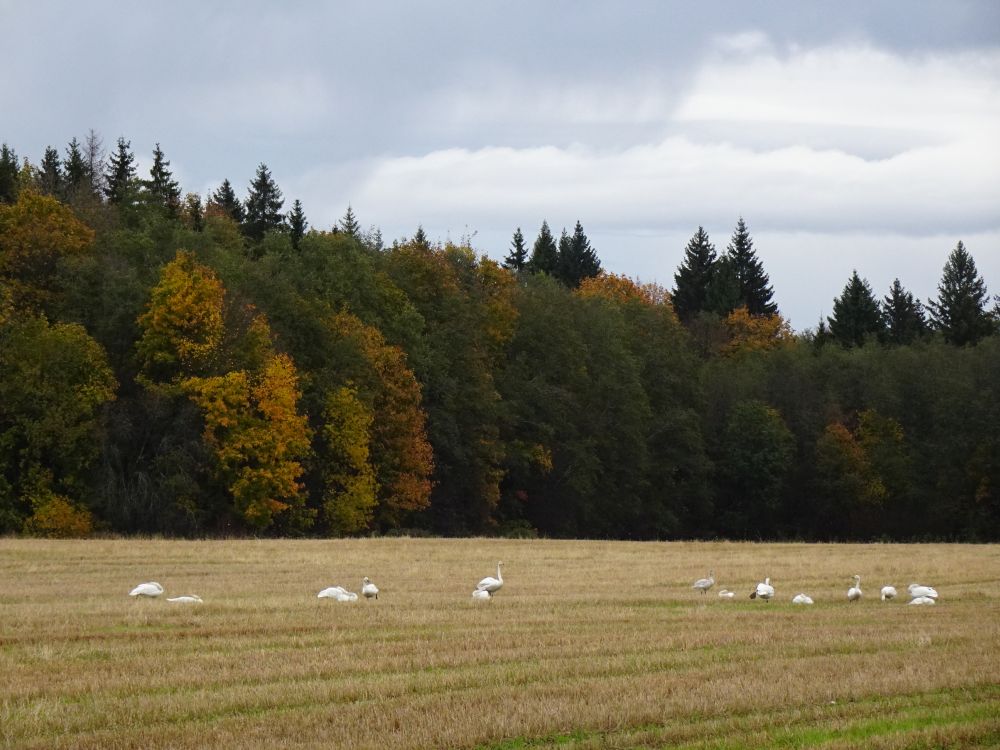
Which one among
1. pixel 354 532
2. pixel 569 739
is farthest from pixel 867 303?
pixel 569 739

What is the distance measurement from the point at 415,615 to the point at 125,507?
40.6 m

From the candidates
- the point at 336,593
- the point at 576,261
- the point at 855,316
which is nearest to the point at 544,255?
the point at 576,261

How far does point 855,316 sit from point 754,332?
13250 millimetres

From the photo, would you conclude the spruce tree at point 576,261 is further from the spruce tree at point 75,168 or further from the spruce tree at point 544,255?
the spruce tree at point 75,168

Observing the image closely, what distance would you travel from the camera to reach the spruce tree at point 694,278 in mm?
145125

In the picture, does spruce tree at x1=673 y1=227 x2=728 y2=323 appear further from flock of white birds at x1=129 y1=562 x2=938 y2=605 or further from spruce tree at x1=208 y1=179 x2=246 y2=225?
flock of white birds at x1=129 y1=562 x2=938 y2=605

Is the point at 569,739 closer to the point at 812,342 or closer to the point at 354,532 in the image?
the point at 354,532

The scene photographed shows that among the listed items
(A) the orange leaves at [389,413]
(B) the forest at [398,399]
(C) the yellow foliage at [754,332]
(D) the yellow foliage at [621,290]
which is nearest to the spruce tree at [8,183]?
(B) the forest at [398,399]

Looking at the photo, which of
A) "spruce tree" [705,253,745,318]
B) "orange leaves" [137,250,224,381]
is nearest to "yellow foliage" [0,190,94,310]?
"orange leaves" [137,250,224,381]

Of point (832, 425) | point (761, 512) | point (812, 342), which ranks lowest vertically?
point (761, 512)

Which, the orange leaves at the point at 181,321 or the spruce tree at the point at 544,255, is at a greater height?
the spruce tree at the point at 544,255

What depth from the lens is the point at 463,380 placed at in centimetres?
7906

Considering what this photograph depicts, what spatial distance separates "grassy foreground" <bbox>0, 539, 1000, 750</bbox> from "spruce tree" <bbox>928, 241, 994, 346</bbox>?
93.1 meters

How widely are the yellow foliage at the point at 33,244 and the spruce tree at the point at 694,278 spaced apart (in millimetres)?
86385
